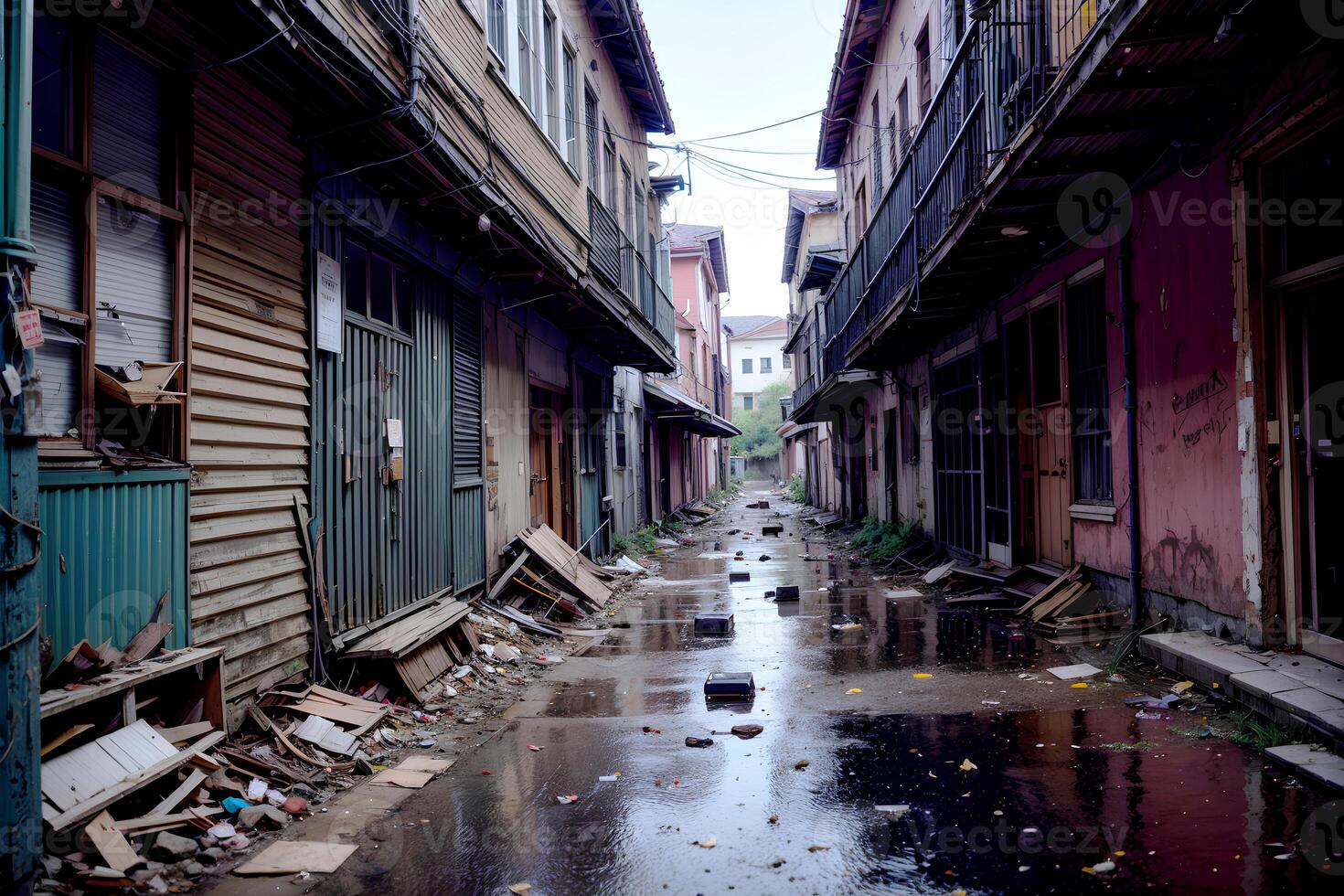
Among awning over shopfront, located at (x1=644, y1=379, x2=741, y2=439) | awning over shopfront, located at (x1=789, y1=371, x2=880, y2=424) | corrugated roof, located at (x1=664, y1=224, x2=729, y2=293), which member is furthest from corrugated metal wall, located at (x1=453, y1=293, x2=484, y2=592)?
corrugated roof, located at (x1=664, y1=224, x2=729, y2=293)

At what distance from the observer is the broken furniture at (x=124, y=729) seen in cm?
311

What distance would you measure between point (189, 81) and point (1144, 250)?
6.79m

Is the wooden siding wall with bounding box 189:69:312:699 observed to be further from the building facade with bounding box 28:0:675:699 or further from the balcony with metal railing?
the balcony with metal railing

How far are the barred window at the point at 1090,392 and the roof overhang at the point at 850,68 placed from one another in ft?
27.2

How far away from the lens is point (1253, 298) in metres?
5.34

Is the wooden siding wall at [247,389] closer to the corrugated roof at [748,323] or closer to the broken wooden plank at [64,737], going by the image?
the broken wooden plank at [64,737]

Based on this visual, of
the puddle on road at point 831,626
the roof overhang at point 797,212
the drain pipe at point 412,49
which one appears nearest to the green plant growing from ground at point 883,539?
the puddle on road at point 831,626

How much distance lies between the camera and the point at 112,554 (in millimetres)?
3578

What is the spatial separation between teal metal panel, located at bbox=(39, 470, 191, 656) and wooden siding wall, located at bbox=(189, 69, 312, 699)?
190 mm

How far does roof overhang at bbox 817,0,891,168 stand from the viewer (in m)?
14.8

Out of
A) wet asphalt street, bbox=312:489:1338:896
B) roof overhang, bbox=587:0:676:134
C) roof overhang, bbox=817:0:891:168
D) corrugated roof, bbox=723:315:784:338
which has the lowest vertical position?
wet asphalt street, bbox=312:489:1338:896

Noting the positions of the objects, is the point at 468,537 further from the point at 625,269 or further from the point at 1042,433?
the point at 625,269

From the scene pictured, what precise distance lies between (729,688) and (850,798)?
203 cm

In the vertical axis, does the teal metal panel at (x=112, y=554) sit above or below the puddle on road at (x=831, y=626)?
above
